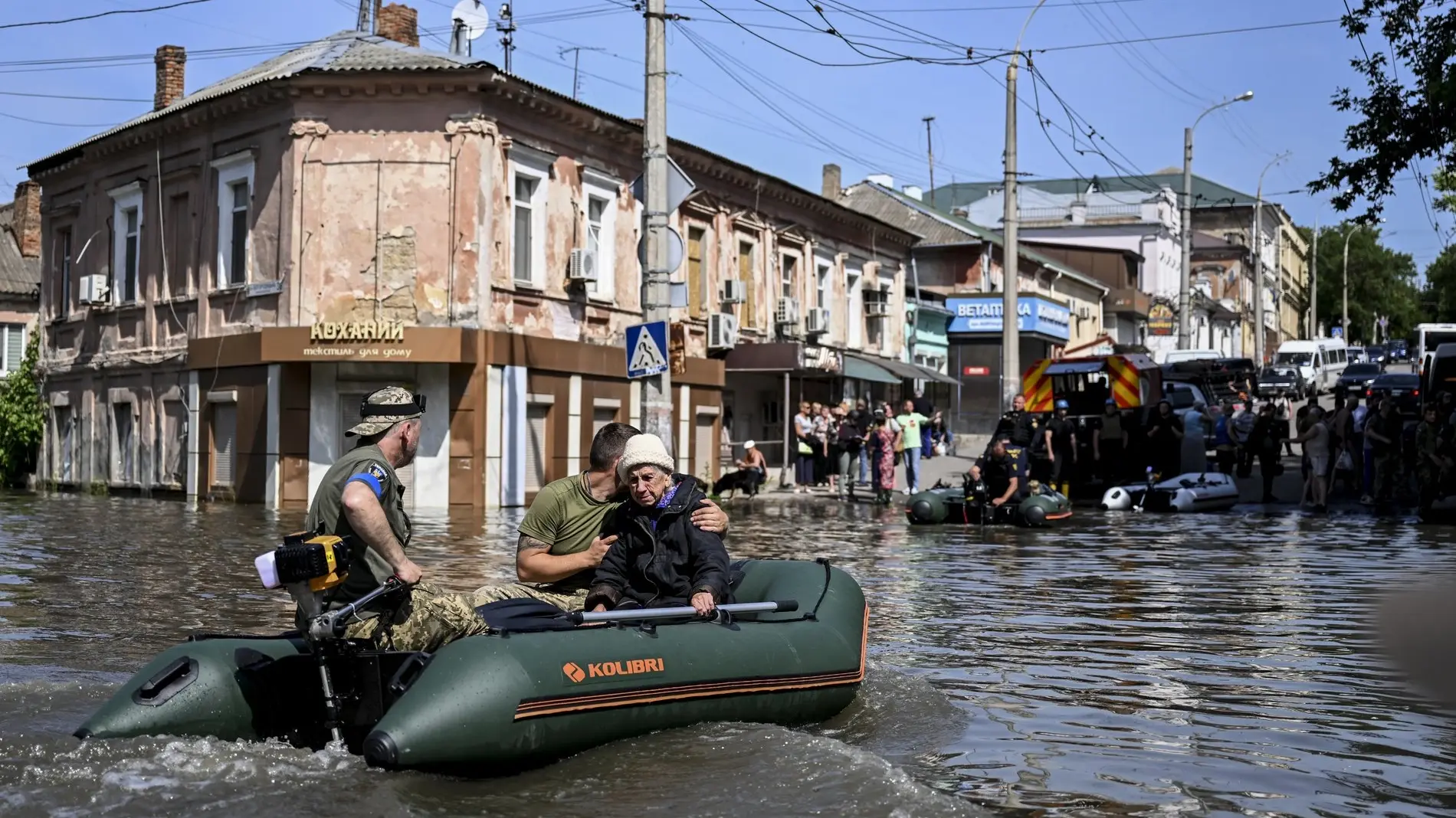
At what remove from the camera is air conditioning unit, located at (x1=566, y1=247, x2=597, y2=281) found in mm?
28438

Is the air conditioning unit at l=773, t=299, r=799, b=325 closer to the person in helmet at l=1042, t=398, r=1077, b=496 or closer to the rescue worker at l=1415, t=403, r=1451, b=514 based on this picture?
the person in helmet at l=1042, t=398, r=1077, b=496

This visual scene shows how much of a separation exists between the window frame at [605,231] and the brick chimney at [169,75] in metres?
10.4

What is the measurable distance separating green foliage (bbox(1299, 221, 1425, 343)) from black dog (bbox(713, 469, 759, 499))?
103 meters

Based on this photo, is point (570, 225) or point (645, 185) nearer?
point (645, 185)

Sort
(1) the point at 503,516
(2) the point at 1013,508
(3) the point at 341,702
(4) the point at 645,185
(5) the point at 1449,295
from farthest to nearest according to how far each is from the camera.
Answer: (5) the point at 1449,295
(1) the point at 503,516
(2) the point at 1013,508
(4) the point at 645,185
(3) the point at 341,702

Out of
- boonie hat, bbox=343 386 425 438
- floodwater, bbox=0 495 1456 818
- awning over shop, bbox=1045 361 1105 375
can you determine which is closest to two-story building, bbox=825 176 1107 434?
awning over shop, bbox=1045 361 1105 375

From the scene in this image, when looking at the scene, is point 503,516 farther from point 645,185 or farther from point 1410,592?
point 1410,592

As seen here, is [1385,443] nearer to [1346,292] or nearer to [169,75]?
[169,75]

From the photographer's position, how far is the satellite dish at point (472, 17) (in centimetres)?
2970

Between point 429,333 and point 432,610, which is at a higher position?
point 429,333

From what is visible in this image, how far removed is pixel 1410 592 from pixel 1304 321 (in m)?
131

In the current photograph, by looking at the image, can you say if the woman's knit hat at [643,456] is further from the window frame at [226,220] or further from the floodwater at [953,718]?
the window frame at [226,220]

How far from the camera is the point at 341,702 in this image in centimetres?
665

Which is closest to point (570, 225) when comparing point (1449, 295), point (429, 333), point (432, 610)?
point (429, 333)
